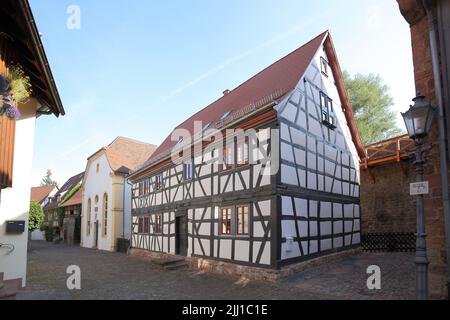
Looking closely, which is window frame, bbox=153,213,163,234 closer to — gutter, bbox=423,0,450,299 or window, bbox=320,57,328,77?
window, bbox=320,57,328,77

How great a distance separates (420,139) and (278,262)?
5.64m

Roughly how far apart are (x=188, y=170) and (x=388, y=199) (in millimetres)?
9345

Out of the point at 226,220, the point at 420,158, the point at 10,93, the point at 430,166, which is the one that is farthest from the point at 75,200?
the point at 420,158

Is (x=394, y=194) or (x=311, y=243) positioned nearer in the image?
(x=311, y=243)

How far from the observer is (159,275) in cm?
1223

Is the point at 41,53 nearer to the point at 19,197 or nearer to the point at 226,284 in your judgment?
the point at 19,197

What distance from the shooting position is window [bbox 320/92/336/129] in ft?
44.6

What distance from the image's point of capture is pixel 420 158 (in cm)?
584

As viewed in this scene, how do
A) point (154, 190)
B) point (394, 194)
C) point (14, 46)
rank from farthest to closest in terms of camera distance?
point (154, 190) < point (394, 194) < point (14, 46)

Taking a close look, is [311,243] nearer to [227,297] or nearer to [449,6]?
[227,297]

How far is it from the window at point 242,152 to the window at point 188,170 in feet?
11.2

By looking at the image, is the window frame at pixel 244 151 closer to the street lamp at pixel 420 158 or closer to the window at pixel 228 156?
the window at pixel 228 156

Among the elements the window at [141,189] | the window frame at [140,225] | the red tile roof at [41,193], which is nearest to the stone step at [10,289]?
the window frame at [140,225]
